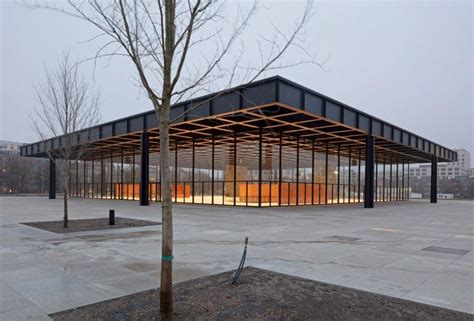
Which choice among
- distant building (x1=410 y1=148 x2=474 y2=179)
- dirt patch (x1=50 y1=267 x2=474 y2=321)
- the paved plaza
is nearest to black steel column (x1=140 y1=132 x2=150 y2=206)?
the paved plaza

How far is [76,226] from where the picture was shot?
14055 millimetres

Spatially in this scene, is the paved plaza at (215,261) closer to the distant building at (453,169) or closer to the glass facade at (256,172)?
the glass facade at (256,172)

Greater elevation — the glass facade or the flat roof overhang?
the flat roof overhang

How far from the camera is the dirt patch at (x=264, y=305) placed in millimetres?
4684

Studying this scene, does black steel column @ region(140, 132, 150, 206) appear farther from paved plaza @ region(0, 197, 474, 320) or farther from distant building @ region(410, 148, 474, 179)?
distant building @ region(410, 148, 474, 179)

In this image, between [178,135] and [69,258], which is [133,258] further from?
[178,135]

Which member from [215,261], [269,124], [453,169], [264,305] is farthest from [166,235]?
[453,169]

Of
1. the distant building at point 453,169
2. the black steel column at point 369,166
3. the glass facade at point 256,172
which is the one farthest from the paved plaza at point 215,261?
the distant building at point 453,169

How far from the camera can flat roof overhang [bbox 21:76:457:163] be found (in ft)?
61.3

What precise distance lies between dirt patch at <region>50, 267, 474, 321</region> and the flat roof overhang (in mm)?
8987

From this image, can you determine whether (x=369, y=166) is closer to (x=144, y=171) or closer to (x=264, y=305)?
(x=144, y=171)

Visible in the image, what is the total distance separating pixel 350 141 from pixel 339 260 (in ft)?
87.1

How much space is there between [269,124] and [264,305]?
61.9ft

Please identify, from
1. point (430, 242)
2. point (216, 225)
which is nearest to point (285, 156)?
point (216, 225)
